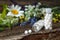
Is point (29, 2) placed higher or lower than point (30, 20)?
higher

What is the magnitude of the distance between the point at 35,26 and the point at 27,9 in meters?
0.20

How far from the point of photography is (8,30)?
1476mm

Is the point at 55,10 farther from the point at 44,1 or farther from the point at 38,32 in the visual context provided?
the point at 38,32

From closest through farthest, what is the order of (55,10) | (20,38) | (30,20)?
(20,38), (30,20), (55,10)

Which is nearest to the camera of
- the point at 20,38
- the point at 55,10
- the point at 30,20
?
the point at 20,38

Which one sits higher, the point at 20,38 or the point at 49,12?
the point at 49,12

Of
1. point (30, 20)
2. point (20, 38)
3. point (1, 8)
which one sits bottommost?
point (20, 38)

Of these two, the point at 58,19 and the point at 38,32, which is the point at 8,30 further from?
the point at 58,19

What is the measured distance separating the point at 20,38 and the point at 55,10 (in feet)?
1.39

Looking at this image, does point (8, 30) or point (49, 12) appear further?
point (49, 12)

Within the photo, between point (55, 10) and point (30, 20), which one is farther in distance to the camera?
point (55, 10)

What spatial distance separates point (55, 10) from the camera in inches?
66.5

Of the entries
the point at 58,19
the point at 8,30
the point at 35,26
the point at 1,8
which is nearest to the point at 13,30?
the point at 8,30

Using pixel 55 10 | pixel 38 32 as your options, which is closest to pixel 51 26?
pixel 38 32
